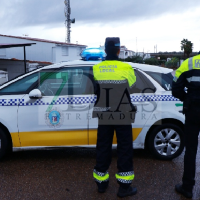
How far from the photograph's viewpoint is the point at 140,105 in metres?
4.51

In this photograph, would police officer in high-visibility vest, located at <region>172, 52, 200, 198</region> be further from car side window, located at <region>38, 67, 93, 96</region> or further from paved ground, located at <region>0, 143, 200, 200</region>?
car side window, located at <region>38, 67, 93, 96</region>

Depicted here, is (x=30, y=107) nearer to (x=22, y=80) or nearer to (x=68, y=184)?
(x=22, y=80)

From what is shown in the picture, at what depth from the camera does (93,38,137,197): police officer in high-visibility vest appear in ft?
11.1

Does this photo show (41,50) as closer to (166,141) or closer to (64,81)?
(64,81)

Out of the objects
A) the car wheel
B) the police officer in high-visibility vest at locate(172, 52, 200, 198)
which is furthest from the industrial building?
the police officer in high-visibility vest at locate(172, 52, 200, 198)

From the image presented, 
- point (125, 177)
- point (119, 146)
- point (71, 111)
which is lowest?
point (125, 177)

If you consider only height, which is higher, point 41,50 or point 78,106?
point 41,50

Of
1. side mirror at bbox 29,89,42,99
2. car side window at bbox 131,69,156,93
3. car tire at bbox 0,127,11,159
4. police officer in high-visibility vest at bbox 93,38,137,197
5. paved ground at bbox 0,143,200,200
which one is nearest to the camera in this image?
police officer in high-visibility vest at bbox 93,38,137,197

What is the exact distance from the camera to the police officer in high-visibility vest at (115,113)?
→ 11.1ft

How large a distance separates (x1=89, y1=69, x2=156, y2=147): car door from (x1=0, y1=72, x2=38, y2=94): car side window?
42.7 inches

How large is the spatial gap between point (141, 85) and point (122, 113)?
4.03 feet

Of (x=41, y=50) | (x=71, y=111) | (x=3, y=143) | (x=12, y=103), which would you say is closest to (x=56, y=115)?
(x=71, y=111)

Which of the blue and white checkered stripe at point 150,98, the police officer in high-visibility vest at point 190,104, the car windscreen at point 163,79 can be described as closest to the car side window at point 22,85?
the blue and white checkered stripe at point 150,98

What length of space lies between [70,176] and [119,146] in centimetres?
103
